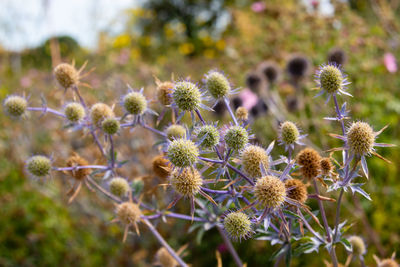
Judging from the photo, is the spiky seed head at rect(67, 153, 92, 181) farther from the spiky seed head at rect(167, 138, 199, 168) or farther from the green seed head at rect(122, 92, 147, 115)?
the spiky seed head at rect(167, 138, 199, 168)

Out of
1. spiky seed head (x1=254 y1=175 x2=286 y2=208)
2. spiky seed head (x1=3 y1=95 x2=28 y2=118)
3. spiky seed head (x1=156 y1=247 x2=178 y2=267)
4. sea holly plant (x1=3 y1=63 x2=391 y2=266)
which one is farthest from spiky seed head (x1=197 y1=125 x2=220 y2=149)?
spiky seed head (x1=3 y1=95 x2=28 y2=118)

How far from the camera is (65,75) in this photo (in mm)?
1295

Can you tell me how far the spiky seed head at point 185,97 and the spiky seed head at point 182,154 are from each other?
151 millimetres

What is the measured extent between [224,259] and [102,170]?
6.04ft

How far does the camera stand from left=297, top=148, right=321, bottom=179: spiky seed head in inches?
38.1

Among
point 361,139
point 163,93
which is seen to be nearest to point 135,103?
point 163,93

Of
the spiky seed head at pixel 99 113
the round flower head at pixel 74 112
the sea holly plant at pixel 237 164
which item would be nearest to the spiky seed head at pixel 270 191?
the sea holly plant at pixel 237 164

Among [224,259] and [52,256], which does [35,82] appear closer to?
[52,256]

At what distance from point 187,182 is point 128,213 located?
377 mm

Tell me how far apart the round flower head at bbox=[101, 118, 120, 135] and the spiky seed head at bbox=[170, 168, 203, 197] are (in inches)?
13.9

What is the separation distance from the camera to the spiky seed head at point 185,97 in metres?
0.96

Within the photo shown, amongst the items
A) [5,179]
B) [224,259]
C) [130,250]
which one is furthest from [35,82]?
[224,259]

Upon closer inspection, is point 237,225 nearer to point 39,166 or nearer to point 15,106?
point 39,166

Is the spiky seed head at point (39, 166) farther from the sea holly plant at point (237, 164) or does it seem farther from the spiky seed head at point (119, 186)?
the spiky seed head at point (119, 186)
